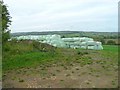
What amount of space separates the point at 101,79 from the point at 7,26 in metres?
6.02

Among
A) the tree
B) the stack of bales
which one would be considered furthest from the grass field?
the stack of bales

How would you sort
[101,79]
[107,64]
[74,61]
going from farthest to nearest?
[74,61]
[107,64]
[101,79]

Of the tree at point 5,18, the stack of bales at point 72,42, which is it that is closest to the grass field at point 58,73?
the tree at point 5,18

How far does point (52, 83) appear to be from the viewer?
32.4 feet

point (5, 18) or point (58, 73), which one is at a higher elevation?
point (5, 18)

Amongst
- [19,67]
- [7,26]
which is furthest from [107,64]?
[7,26]

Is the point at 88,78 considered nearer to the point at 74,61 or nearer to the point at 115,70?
the point at 115,70

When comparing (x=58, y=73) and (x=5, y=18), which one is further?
(x=5, y=18)

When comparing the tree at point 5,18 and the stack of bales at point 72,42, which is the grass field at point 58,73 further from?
the stack of bales at point 72,42

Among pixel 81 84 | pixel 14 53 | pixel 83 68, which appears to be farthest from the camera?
pixel 14 53

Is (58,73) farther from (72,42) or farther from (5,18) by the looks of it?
(72,42)

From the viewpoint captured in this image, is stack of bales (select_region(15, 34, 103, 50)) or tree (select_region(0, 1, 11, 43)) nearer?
tree (select_region(0, 1, 11, 43))

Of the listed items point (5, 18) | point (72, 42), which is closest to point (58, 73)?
point (5, 18)

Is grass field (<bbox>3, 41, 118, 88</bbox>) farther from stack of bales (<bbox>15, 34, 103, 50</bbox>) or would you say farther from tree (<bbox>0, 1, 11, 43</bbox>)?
stack of bales (<bbox>15, 34, 103, 50</bbox>)
